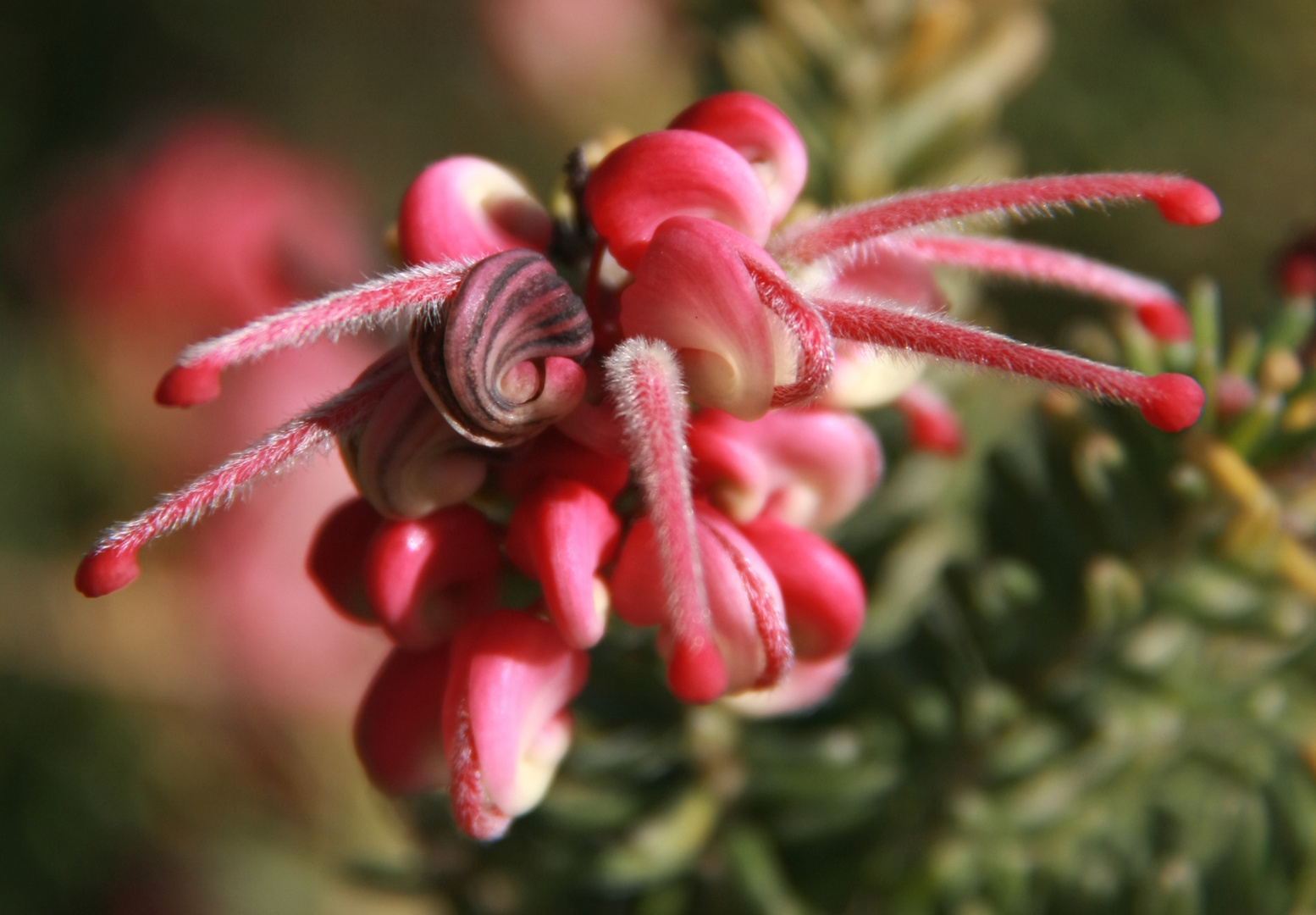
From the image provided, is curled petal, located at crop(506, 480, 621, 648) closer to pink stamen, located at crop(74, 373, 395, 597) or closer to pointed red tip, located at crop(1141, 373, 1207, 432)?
pink stamen, located at crop(74, 373, 395, 597)

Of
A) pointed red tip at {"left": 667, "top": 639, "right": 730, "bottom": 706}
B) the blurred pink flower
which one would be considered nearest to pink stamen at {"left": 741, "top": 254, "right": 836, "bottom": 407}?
pointed red tip at {"left": 667, "top": 639, "right": 730, "bottom": 706}

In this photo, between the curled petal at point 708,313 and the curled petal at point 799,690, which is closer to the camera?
the curled petal at point 708,313

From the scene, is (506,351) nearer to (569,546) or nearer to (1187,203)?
(569,546)

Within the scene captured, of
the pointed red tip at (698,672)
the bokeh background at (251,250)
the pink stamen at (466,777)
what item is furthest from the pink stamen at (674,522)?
the bokeh background at (251,250)

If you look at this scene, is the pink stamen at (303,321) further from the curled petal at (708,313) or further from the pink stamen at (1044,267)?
the pink stamen at (1044,267)

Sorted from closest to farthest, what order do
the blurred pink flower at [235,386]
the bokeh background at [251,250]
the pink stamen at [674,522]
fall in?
the pink stamen at [674,522] < the bokeh background at [251,250] < the blurred pink flower at [235,386]

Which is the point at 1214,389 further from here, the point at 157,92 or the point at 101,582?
the point at 157,92

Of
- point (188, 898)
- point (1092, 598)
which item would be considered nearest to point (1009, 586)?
point (1092, 598)
